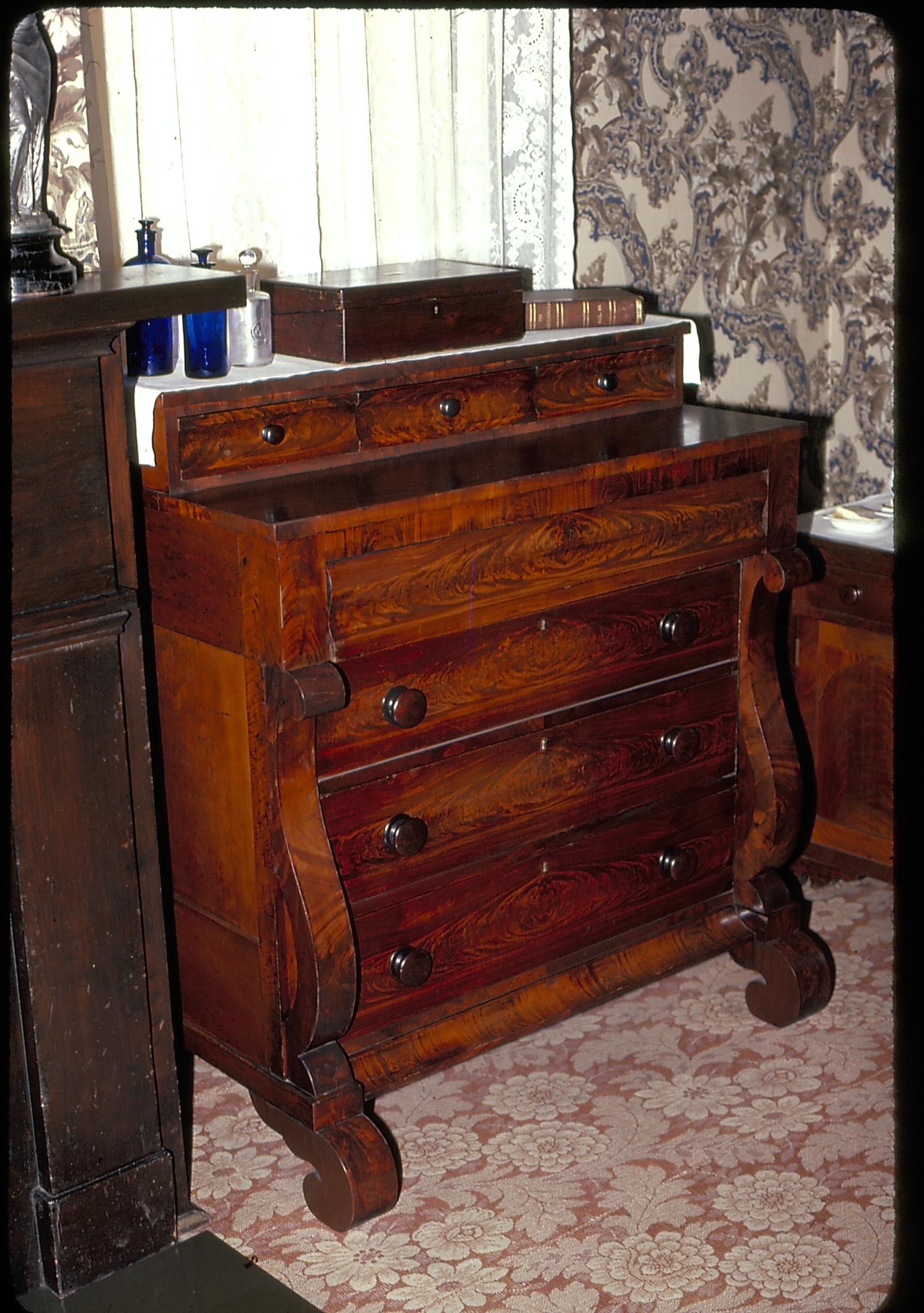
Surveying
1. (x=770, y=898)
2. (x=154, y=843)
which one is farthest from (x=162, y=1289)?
(x=770, y=898)

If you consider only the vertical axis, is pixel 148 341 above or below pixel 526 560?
above

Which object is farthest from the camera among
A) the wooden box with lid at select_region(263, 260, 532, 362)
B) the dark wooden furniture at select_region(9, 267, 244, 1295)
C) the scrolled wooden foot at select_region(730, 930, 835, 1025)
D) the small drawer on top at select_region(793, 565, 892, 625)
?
the small drawer on top at select_region(793, 565, 892, 625)

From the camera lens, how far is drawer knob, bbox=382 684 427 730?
2.14 meters

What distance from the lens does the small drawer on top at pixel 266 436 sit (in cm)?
214

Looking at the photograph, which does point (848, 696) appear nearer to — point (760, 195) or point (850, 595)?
point (850, 595)

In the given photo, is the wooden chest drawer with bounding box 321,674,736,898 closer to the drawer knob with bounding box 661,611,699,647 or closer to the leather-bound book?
the drawer knob with bounding box 661,611,699,647

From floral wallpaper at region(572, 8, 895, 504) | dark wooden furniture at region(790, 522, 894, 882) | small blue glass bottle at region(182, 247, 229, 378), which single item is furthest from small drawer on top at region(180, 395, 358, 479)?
floral wallpaper at region(572, 8, 895, 504)

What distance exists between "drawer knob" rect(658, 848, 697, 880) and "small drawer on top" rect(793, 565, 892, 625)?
717 mm

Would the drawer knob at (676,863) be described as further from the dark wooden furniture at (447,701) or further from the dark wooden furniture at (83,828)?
the dark wooden furniture at (83,828)

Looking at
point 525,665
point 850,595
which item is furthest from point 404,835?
point 850,595

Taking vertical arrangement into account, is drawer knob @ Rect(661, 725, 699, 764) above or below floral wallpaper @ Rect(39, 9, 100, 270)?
below

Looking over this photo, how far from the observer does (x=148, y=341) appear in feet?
7.38

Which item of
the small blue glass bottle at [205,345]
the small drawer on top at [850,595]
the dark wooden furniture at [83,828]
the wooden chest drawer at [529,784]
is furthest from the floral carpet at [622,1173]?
the small blue glass bottle at [205,345]

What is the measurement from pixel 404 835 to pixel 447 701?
0.71 ft
